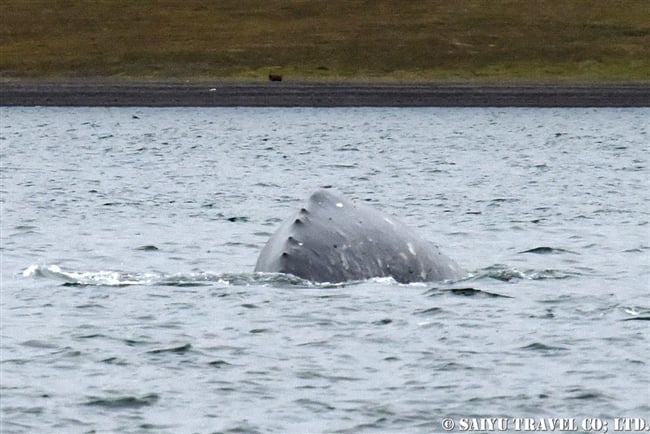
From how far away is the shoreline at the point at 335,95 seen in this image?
3290 inches

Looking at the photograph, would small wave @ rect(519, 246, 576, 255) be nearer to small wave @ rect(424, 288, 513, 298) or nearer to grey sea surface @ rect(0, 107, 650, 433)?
grey sea surface @ rect(0, 107, 650, 433)

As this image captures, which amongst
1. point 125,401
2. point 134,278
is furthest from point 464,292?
point 125,401

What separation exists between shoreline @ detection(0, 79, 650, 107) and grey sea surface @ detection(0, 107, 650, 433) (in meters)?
43.6

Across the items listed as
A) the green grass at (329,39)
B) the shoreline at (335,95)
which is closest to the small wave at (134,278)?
the shoreline at (335,95)

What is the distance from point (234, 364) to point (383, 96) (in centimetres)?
7074

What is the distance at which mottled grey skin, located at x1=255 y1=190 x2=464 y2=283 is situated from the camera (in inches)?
672

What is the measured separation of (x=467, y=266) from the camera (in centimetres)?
2155

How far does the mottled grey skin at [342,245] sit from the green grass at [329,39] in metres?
76.8

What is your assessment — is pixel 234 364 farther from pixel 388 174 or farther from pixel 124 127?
pixel 124 127

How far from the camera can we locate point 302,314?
57.3 ft

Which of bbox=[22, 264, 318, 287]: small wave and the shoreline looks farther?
the shoreline

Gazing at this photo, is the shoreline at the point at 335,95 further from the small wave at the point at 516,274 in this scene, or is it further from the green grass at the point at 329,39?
the small wave at the point at 516,274

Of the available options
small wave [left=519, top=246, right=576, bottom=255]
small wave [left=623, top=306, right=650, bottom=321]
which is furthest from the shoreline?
small wave [left=623, top=306, right=650, bottom=321]

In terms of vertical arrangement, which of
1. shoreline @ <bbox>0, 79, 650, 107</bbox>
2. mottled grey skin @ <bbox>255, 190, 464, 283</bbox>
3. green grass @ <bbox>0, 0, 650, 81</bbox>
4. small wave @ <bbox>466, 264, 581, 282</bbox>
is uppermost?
mottled grey skin @ <bbox>255, 190, 464, 283</bbox>
